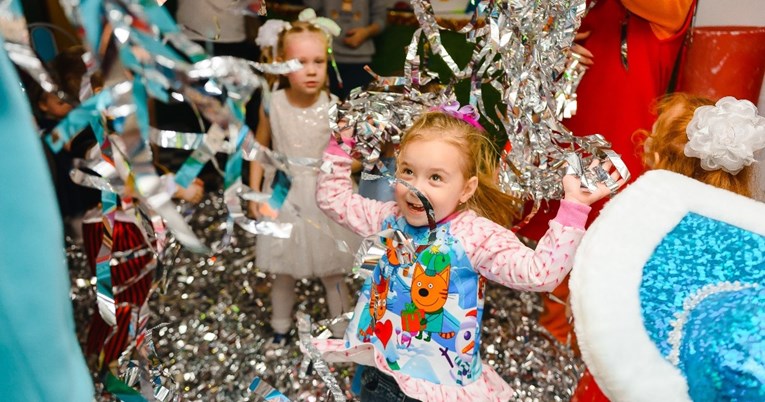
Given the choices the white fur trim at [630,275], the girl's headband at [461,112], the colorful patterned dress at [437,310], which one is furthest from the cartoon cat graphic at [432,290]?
the white fur trim at [630,275]

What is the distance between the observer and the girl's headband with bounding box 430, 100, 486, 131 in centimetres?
105

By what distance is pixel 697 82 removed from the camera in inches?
58.9

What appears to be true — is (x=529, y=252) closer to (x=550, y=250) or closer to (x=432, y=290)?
(x=550, y=250)

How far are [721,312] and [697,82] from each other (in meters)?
1.09

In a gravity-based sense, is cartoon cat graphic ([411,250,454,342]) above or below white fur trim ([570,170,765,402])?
below

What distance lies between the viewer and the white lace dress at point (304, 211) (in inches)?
56.6

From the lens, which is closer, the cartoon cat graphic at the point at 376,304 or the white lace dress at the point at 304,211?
the cartoon cat graphic at the point at 376,304

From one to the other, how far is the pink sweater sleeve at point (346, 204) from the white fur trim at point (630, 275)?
487mm

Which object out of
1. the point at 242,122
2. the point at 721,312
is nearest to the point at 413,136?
the point at 242,122

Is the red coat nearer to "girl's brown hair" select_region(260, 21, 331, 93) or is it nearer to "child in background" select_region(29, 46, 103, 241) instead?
A: "girl's brown hair" select_region(260, 21, 331, 93)

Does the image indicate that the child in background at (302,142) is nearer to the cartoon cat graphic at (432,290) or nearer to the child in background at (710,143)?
the cartoon cat graphic at (432,290)

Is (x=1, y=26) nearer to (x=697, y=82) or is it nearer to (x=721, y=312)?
(x=721, y=312)

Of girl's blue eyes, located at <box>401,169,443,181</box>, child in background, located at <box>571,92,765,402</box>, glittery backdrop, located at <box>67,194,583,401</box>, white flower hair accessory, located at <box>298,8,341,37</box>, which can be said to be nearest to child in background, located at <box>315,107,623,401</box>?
girl's blue eyes, located at <box>401,169,443,181</box>

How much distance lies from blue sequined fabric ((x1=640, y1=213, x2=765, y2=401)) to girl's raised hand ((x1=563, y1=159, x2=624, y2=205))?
0.29m
